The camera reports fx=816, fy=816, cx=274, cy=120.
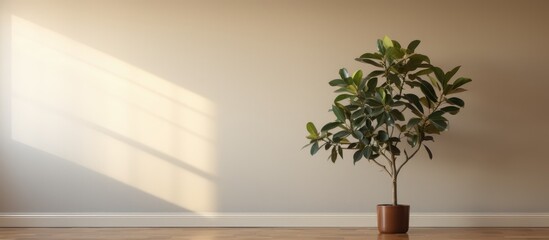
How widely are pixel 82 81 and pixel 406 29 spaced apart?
241 cm

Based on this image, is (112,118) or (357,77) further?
(112,118)

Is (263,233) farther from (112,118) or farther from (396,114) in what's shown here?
(112,118)

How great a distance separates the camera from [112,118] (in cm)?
600

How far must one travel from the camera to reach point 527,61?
5.95 m

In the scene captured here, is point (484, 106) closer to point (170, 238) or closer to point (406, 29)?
point (406, 29)

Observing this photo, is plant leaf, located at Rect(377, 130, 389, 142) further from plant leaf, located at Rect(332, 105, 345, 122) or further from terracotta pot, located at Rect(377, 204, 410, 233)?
terracotta pot, located at Rect(377, 204, 410, 233)

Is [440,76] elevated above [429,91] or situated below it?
above

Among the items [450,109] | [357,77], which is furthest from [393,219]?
[357,77]

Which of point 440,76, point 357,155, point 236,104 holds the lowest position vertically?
point 357,155

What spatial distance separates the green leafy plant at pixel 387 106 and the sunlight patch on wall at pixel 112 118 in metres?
0.94

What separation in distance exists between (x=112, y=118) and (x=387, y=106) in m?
2.05

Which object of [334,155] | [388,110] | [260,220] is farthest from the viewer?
[260,220]

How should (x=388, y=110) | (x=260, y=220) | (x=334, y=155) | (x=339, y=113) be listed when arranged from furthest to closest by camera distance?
(x=260, y=220), (x=334, y=155), (x=339, y=113), (x=388, y=110)

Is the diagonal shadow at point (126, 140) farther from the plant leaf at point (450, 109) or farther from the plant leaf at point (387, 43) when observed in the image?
the plant leaf at point (450, 109)
